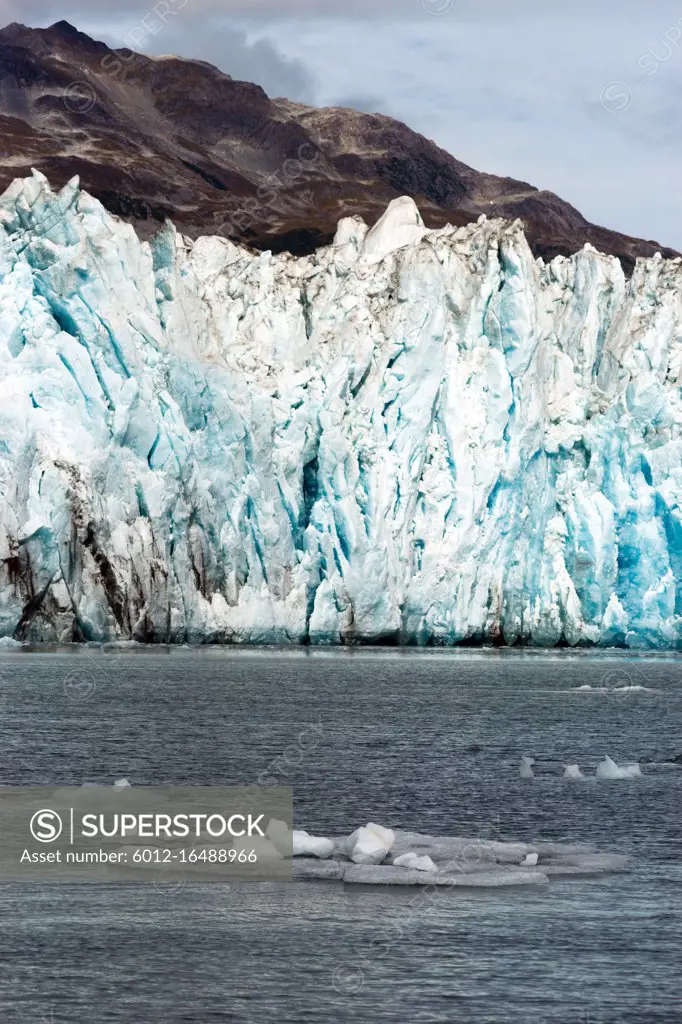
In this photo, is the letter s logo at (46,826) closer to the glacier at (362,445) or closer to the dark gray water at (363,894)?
the dark gray water at (363,894)

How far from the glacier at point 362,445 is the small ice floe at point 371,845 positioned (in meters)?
42.9

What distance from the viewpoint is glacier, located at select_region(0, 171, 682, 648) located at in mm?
64938

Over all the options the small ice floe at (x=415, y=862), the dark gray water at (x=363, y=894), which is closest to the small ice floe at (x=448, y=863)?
the small ice floe at (x=415, y=862)

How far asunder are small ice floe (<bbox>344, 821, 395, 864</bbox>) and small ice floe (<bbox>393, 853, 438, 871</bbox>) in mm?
294

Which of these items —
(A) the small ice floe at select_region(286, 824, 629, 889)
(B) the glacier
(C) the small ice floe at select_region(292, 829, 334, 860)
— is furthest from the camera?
(B) the glacier

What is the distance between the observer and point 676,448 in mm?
71000

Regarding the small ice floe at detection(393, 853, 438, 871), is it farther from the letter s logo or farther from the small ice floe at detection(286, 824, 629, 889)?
the letter s logo

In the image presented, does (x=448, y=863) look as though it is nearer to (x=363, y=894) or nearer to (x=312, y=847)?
(x=363, y=894)

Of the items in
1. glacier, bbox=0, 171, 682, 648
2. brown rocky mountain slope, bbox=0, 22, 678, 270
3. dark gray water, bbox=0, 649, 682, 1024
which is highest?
brown rocky mountain slope, bbox=0, 22, 678, 270

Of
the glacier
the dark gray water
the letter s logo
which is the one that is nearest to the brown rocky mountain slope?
the glacier

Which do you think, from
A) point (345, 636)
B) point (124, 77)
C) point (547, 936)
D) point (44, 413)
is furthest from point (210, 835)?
point (124, 77)

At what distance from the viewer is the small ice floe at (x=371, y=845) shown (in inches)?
833

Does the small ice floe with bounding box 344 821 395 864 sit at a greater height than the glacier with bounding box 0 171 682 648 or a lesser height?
lesser

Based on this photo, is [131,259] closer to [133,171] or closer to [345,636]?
[345,636]
